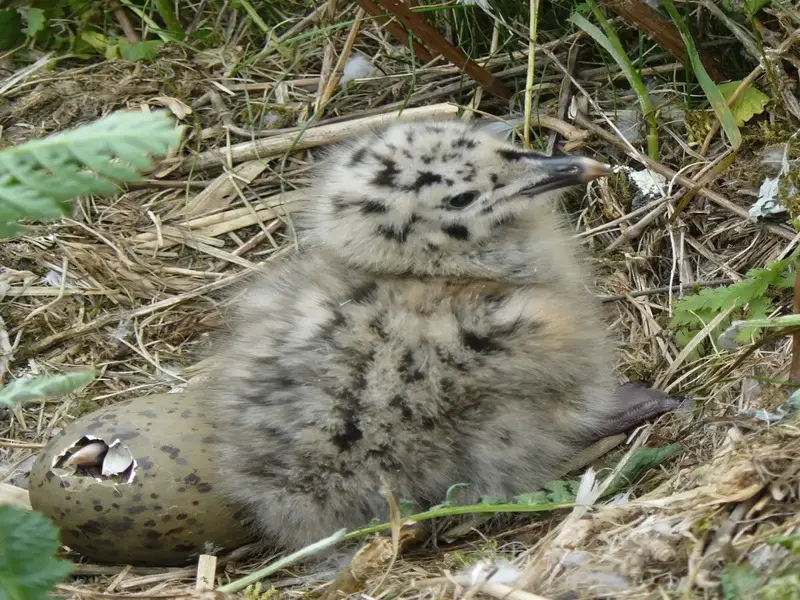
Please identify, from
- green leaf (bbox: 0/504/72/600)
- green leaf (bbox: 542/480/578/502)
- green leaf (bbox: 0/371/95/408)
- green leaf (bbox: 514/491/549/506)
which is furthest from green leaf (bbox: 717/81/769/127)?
green leaf (bbox: 0/504/72/600)

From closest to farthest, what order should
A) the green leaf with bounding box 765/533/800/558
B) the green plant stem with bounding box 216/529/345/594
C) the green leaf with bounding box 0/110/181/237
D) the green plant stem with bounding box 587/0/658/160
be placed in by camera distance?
the green leaf with bounding box 0/110/181/237 < the green leaf with bounding box 765/533/800/558 < the green plant stem with bounding box 216/529/345/594 < the green plant stem with bounding box 587/0/658/160

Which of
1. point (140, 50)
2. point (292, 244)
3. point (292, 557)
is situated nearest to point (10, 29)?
point (140, 50)

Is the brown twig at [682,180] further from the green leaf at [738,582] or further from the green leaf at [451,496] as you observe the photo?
the green leaf at [738,582]

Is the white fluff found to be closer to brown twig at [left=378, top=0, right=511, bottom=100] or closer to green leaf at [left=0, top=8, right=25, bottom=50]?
brown twig at [left=378, top=0, right=511, bottom=100]

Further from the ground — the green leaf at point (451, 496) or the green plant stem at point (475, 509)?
the green plant stem at point (475, 509)

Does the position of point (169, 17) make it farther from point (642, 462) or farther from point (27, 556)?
point (27, 556)

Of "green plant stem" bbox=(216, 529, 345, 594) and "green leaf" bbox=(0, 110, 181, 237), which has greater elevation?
"green leaf" bbox=(0, 110, 181, 237)

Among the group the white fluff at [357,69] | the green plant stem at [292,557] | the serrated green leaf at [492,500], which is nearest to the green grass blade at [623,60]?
the white fluff at [357,69]
